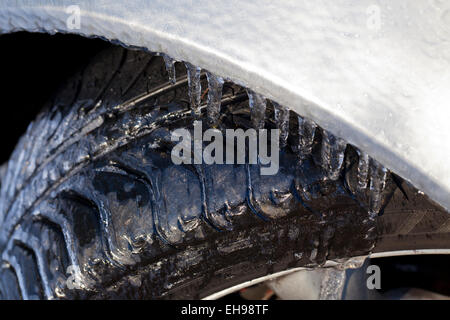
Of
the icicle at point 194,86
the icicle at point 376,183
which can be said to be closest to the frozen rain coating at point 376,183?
the icicle at point 376,183

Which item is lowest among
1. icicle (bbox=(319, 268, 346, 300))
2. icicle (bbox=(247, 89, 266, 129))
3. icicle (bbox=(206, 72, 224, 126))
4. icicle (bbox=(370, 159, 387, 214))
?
icicle (bbox=(319, 268, 346, 300))

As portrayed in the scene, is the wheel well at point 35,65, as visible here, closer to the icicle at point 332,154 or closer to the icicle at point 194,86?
the icicle at point 194,86

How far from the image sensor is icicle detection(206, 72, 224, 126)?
50 cm

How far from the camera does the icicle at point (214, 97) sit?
500 mm

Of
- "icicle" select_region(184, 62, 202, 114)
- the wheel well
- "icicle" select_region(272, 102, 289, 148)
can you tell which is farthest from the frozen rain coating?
the wheel well

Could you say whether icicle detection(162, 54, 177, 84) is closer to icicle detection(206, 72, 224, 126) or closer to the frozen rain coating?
icicle detection(206, 72, 224, 126)

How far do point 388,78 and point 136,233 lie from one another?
1.26 ft

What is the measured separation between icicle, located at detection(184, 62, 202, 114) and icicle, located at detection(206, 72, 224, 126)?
0.02 meters

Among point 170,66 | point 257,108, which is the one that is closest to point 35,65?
point 170,66

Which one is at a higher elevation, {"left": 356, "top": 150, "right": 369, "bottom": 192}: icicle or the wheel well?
the wheel well

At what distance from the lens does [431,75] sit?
1.42ft

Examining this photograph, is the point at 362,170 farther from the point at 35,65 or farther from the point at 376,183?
the point at 35,65

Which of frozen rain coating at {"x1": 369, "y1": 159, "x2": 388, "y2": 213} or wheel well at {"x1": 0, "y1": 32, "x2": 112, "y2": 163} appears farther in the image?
wheel well at {"x1": 0, "y1": 32, "x2": 112, "y2": 163}

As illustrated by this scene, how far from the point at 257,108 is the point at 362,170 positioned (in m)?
0.15
